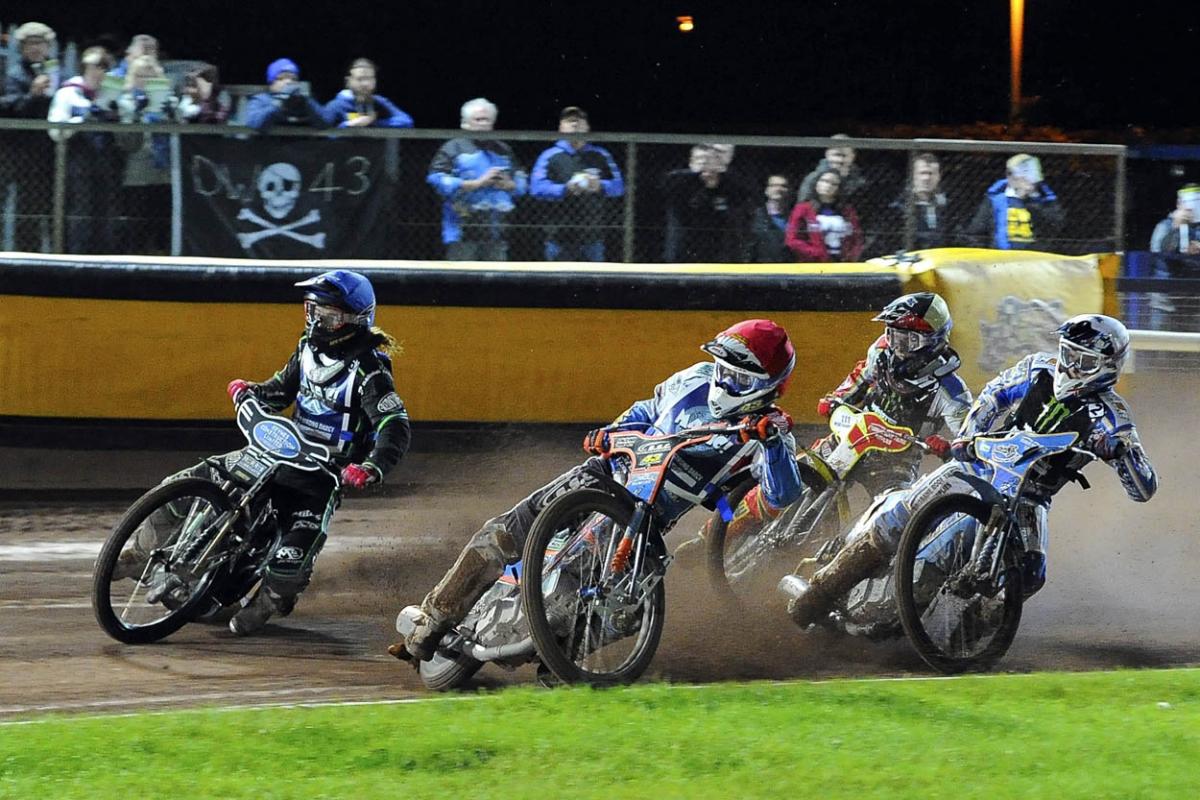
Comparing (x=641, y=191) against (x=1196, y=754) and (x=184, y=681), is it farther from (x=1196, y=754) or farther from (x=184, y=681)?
(x=1196, y=754)

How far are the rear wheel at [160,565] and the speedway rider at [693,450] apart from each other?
3.35 ft

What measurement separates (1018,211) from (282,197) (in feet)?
15.6

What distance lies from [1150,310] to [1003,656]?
226 inches

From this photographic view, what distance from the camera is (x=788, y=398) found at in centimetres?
1229

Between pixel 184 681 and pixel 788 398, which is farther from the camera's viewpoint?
pixel 788 398

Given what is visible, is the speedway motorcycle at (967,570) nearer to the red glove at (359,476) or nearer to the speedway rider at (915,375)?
the speedway rider at (915,375)

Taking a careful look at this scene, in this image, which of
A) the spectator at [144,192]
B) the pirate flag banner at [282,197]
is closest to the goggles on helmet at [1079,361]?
the pirate flag banner at [282,197]

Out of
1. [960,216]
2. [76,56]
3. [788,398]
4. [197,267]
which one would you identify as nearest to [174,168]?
[197,267]

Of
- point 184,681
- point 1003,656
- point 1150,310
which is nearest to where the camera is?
point 184,681

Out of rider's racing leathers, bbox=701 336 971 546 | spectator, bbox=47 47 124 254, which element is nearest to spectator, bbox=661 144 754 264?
rider's racing leathers, bbox=701 336 971 546

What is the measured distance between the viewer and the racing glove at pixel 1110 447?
27.5 feet

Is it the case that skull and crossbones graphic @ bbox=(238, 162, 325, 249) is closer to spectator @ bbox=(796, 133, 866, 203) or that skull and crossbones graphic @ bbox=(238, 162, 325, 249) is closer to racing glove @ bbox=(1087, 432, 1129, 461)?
spectator @ bbox=(796, 133, 866, 203)

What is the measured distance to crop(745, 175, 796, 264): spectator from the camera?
1172 cm

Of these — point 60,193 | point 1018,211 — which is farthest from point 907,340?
point 60,193
